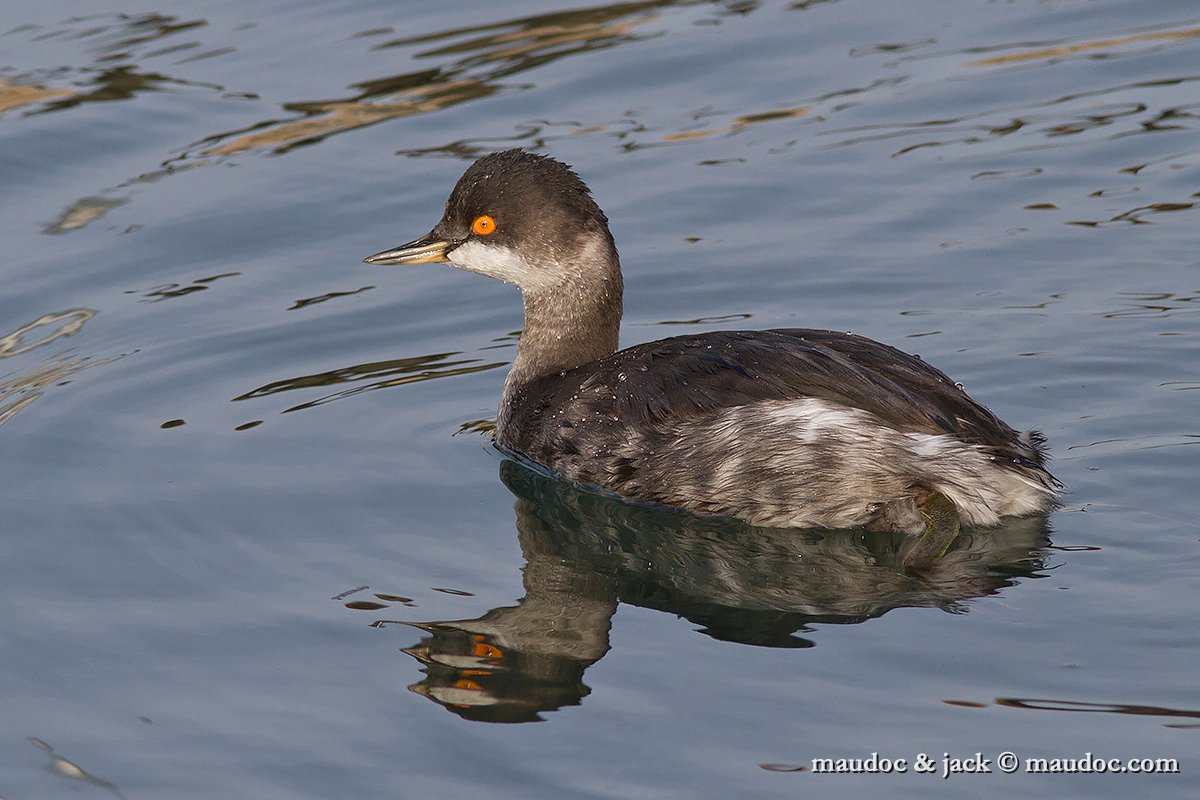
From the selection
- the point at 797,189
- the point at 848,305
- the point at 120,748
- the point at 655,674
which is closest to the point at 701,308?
the point at 848,305

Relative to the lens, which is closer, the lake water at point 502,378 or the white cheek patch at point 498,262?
the lake water at point 502,378

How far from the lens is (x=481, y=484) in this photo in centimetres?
660

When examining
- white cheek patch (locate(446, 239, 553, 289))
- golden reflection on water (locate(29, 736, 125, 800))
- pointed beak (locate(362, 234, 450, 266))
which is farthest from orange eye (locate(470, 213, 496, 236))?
golden reflection on water (locate(29, 736, 125, 800))

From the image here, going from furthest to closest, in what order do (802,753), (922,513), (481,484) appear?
(481,484), (922,513), (802,753)

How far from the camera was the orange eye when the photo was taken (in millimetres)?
7043

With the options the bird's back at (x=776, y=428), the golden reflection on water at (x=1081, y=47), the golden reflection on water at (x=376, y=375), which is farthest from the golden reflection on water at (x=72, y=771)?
the golden reflection on water at (x=1081, y=47)

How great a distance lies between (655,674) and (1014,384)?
2643mm

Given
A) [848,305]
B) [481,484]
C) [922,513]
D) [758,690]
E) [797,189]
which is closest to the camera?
[758,690]

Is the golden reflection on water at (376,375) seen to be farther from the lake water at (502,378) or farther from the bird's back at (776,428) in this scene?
the bird's back at (776,428)

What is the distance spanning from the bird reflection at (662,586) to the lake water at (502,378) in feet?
0.06

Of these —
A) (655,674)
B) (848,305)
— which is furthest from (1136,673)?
(848,305)

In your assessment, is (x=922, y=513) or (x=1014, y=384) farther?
(x=1014, y=384)

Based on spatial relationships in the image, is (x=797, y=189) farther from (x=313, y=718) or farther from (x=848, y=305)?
(x=313, y=718)

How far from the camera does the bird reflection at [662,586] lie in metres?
5.14
